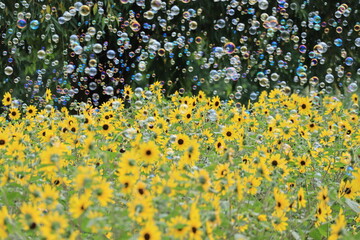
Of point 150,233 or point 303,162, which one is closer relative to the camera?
point 150,233

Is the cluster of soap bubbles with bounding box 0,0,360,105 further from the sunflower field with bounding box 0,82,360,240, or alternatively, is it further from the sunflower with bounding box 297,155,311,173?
the sunflower with bounding box 297,155,311,173

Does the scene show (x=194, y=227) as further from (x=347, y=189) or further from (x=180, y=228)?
(x=347, y=189)

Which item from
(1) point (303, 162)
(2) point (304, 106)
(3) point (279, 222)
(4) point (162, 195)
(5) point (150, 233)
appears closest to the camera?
(5) point (150, 233)

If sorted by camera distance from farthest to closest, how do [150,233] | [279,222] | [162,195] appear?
[279,222]
[162,195]
[150,233]

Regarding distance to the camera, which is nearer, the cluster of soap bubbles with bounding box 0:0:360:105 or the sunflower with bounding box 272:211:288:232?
the sunflower with bounding box 272:211:288:232

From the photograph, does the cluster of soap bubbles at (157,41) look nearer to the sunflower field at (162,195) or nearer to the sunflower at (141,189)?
the sunflower field at (162,195)

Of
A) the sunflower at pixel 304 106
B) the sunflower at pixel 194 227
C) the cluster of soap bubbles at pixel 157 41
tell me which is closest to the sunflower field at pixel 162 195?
the sunflower at pixel 194 227

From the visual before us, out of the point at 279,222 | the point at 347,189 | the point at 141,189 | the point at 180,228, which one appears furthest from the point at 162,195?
the point at 347,189

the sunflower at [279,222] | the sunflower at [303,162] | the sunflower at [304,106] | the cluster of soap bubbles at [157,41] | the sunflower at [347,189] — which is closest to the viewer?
the sunflower at [279,222]

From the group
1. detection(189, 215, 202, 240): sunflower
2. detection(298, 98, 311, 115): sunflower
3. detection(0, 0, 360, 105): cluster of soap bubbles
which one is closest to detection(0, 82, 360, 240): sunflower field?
detection(189, 215, 202, 240): sunflower

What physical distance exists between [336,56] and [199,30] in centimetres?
285

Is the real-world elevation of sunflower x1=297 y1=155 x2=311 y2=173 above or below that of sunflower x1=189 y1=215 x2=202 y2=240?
below

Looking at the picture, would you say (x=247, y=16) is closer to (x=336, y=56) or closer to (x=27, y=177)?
(x=336, y=56)

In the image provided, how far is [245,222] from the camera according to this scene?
7.20 feet
